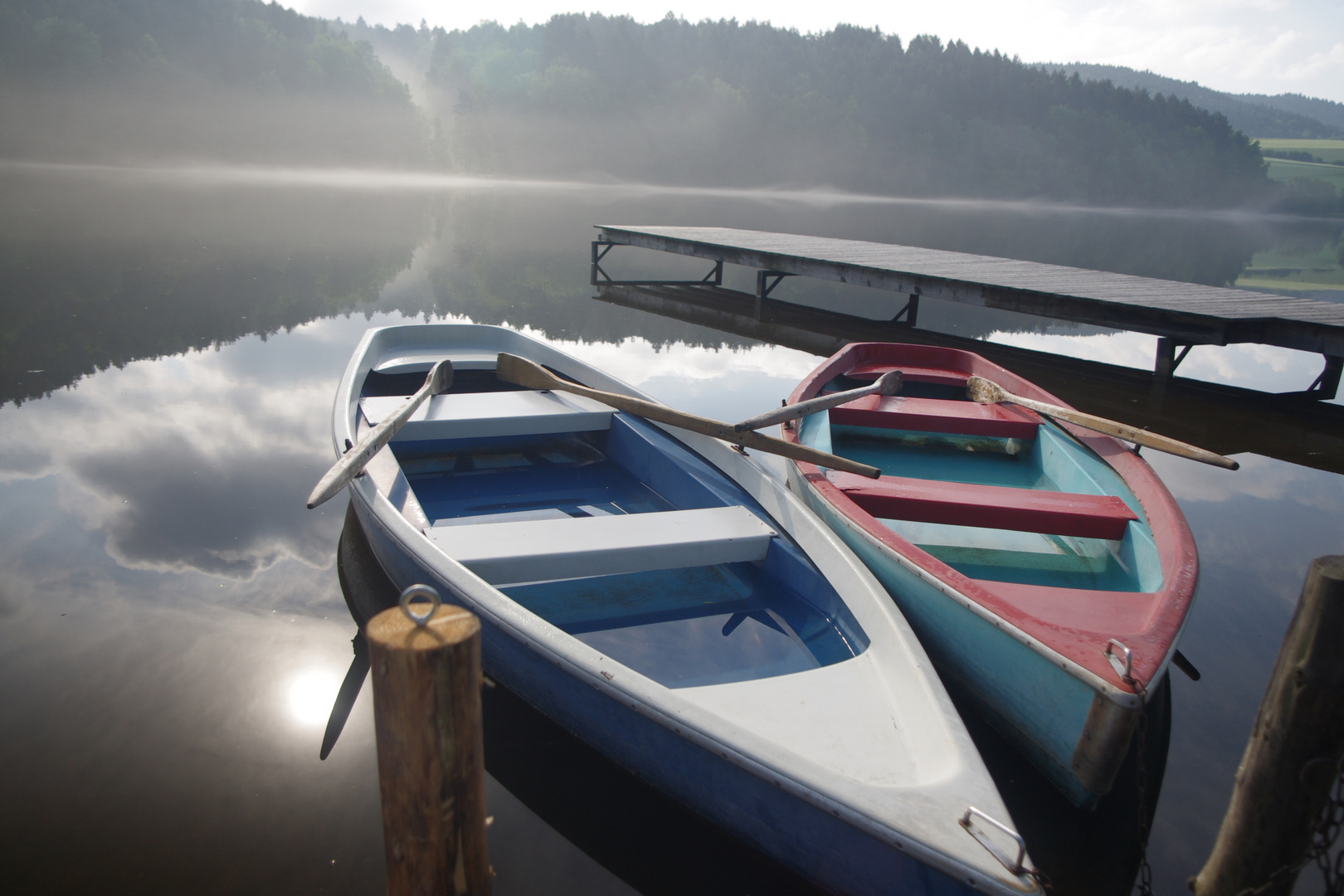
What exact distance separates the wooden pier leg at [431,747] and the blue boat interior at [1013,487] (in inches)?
101

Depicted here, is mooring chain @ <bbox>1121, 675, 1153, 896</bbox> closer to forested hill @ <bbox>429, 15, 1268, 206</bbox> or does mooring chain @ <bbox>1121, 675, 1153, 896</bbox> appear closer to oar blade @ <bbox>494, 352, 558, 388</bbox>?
oar blade @ <bbox>494, 352, 558, 388</bbox>

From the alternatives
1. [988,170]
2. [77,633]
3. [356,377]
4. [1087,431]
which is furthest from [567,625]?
[988,170]

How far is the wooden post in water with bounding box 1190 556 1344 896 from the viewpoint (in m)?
1.49

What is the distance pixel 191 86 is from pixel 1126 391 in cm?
8203

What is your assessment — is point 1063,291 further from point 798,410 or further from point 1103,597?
point 1103,597

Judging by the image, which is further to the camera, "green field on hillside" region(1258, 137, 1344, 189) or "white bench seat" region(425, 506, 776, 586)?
"green field on hillside" region(1258, 137, 1344, 189)

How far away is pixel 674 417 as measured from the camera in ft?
13.2

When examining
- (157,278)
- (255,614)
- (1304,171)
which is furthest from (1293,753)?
(1304,171)

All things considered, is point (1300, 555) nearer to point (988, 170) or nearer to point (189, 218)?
point (189, 218)

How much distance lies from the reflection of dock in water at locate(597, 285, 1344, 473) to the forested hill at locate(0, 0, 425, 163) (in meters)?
63.8

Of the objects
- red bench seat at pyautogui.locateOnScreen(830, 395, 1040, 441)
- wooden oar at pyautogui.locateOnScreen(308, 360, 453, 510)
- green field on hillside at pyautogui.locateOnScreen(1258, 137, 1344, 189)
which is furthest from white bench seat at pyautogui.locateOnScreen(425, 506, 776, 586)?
green field on hillside at pyautogui.locateOnScreen(1258, 137, 1344, 189)

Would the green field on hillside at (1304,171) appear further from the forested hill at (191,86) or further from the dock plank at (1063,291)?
the dock plank at (1063,291)

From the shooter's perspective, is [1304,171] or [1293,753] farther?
[1304,171]

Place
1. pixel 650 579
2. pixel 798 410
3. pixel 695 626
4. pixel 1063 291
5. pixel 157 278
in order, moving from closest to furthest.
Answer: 1. pixel 695 626
2. pixel 650 579
3. pixel 798 410
4. pixel 1063 291
5. pixel 157 278
